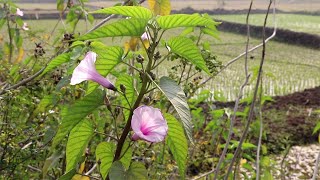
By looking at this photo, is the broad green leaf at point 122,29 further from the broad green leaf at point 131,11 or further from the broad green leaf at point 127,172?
the broad green leaf at point 127,172

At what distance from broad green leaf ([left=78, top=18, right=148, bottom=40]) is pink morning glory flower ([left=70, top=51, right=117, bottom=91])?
2.5 inches

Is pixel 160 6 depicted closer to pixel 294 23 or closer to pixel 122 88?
pixel 122 88

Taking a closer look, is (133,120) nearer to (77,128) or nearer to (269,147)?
(77,128)

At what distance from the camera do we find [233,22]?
42.2 ft

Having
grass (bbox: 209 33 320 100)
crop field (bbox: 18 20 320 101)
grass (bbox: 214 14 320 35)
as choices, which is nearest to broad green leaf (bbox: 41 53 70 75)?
crop field (bbox: 18 20 320 101)

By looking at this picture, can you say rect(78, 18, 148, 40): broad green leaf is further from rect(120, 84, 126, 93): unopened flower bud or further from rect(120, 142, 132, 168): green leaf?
rect(120, 142, 132, 168): green leaf

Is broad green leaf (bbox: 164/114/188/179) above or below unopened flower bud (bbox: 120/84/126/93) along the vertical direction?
below

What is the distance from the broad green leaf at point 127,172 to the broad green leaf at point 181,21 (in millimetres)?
200

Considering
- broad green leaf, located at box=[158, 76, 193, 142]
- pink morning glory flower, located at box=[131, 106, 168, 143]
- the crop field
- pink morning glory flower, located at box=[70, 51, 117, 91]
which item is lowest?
the crop field

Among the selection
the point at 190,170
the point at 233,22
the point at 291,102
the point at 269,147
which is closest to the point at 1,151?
the point at 190,170

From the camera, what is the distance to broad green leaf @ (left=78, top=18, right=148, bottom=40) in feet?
1.95

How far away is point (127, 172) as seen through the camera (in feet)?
2.14


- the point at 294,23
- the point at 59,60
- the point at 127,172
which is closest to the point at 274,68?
the point at 294,23

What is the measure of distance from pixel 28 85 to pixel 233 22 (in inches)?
470
